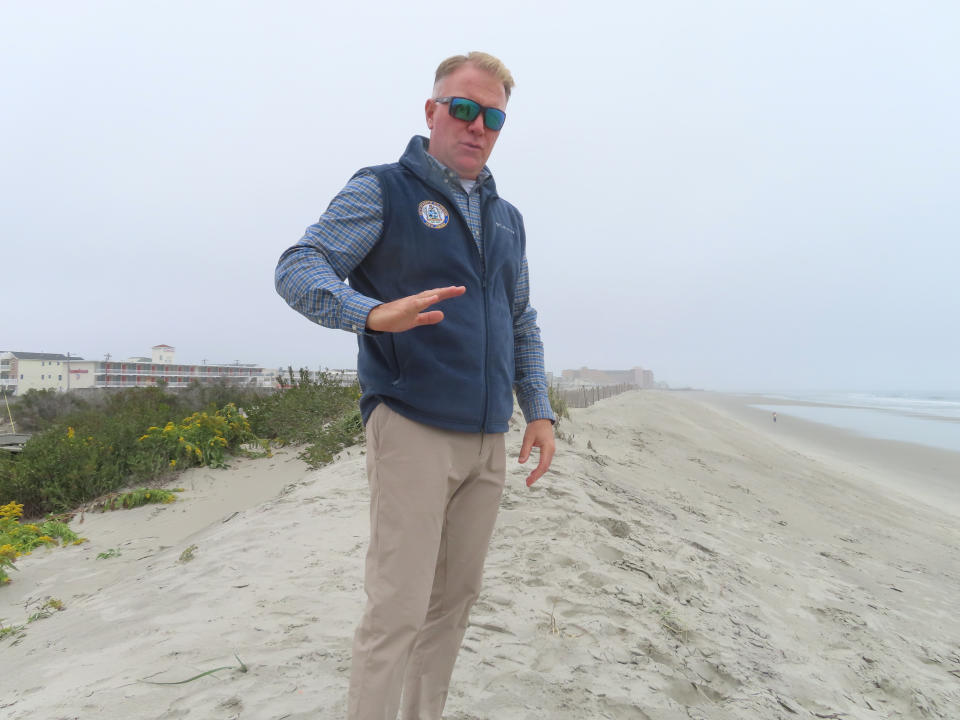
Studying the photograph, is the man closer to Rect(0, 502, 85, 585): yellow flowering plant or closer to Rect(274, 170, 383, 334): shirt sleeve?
Rect(274, 170, 383, 334): shirt sleeve

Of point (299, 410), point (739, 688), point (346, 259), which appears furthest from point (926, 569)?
point (299, 410)

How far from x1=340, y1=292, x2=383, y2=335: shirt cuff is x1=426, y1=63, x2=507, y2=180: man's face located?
0.62m

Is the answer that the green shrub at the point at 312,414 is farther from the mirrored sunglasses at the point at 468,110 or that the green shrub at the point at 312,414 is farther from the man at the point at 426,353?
the mirrored sunglasses at the point at 468,110

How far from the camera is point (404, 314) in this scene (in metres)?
1.09

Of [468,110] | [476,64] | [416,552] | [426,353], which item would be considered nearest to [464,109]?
[468,110]

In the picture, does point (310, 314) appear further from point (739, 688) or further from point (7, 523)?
point (7, 523)

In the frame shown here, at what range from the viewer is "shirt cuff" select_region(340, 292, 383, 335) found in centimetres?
112

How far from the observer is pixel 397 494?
1290 millimetres

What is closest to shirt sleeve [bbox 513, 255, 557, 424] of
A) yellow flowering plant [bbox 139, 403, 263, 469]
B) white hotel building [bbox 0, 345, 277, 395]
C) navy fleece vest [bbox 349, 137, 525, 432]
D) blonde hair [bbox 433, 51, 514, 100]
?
navy fleece vest [bbox 349, 137, 525, 432]

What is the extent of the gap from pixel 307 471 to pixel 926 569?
633 cm

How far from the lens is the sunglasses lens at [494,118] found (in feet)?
5.06

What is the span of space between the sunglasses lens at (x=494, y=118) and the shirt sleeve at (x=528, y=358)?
1.45 ft

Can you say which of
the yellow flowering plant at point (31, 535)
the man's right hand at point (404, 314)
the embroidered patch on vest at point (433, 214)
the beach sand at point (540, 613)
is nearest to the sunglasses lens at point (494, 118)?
the embroidered patch on vest at point (433, 214)

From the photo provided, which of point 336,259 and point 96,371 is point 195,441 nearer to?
point 336,259
